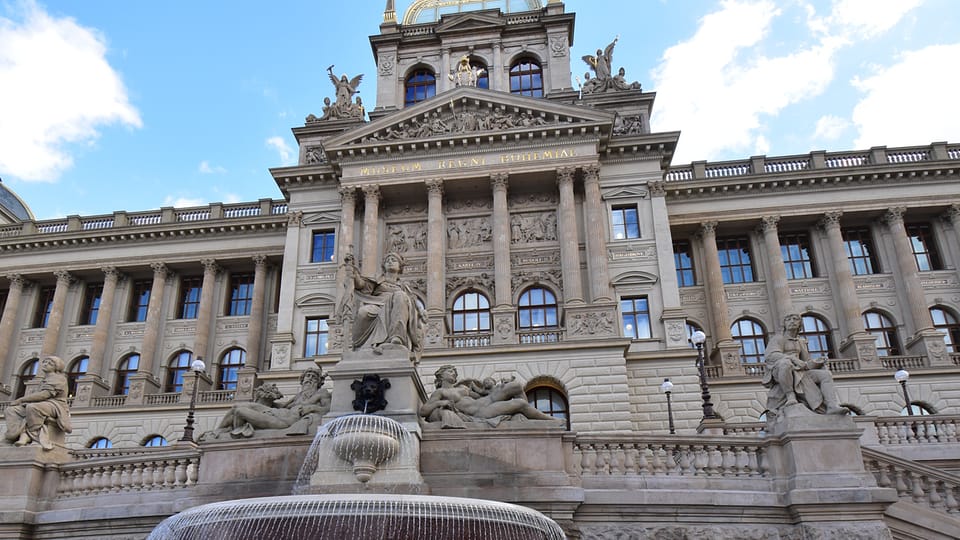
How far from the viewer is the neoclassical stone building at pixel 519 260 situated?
31.9 metres

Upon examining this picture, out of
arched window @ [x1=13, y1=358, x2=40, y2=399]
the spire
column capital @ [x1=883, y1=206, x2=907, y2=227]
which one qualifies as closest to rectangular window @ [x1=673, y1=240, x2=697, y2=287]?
column capital @ [x1=883, y1=206, x2=907, y2=227]

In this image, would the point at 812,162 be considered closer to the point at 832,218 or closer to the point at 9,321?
the point at 832,218

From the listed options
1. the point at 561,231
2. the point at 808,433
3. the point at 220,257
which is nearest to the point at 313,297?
the point at 220,257

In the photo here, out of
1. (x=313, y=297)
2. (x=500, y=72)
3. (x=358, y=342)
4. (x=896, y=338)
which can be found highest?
(x=500, y=72)

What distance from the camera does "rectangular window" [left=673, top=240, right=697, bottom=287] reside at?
38.7m

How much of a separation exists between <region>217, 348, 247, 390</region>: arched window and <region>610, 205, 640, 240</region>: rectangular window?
829 inches

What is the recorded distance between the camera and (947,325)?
36688 mm

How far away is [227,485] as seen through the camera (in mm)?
11500

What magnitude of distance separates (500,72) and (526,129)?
8444 mm

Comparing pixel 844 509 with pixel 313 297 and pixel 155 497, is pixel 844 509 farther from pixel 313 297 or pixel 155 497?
pixel 313 297

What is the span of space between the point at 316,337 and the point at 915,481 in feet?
88.6

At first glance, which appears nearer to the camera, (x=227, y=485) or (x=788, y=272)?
(x=227, y=485)

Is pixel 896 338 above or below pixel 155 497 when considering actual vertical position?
above

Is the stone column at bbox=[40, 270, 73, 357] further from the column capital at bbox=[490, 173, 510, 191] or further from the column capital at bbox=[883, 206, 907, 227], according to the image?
the column capital at bbox=[883, 206, 907, 227]
